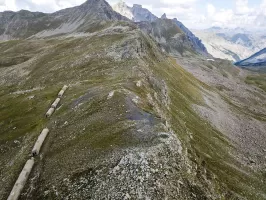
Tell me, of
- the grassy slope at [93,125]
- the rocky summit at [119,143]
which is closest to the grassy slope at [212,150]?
the grassy slope at [93,125]

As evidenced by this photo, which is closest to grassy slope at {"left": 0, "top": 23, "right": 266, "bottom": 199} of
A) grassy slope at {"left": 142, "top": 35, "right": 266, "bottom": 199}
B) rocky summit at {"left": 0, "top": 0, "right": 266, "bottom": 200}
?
grassy slope at {"left": 142, "top": 35, "right": 266, "bottom": 199}

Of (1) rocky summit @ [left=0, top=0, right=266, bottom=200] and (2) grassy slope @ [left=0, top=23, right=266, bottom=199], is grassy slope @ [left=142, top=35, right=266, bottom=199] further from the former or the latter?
(1) rocky summit @ [left=0, top=0, right=266, bottom=200]

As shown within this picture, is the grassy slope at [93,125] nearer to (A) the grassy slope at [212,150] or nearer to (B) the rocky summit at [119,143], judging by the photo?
(A) the grassy slope at [212,150]

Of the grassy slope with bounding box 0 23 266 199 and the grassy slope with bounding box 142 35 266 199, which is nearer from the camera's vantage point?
the grassy slope with bounding box 0 23 266 199

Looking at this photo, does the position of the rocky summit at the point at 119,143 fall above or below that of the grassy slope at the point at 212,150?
above

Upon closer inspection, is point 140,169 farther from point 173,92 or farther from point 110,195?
point 173,92

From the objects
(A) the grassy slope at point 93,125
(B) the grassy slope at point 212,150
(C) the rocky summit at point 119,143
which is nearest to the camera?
(C) the rocky summit at point 119,143

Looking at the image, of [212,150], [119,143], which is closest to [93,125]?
[119,143]

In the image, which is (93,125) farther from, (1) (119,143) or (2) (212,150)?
(2) (212,150)
